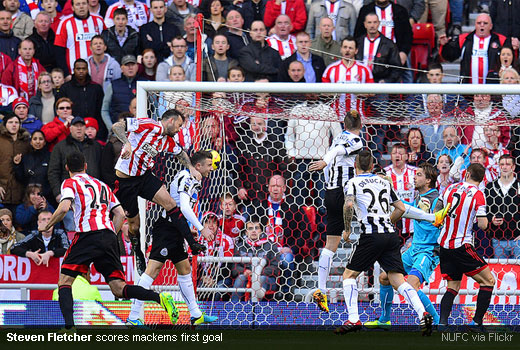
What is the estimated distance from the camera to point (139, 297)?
31.8 ft

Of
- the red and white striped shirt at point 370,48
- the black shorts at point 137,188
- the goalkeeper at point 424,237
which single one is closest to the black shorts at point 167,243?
the black shorts at point 137,188

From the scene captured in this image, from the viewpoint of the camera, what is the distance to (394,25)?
14469 mm

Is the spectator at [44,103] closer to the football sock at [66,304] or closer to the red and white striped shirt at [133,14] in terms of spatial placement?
the red and white striped shirt at [133,14]

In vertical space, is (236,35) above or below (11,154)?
above

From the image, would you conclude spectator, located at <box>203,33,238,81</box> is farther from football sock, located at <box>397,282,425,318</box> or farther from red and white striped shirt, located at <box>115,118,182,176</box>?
football sock, located at <box>397,282,425,318</box>

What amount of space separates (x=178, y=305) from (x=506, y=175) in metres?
3.84

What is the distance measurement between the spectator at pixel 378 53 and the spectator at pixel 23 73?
4.25m

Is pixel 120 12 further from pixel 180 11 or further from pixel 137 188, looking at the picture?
pixel 137 188

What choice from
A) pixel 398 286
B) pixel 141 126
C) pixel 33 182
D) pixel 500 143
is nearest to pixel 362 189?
pixel 398 286

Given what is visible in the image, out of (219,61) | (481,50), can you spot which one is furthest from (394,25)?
(219,61)

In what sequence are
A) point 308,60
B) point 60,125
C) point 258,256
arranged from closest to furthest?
point 258,256 → point 60,125 → point 308,60

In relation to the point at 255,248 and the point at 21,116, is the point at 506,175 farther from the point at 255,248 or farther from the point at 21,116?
the point at 21,116

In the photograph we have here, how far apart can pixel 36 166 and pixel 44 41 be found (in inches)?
84.1

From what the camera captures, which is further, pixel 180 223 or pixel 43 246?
pixel 43 246
